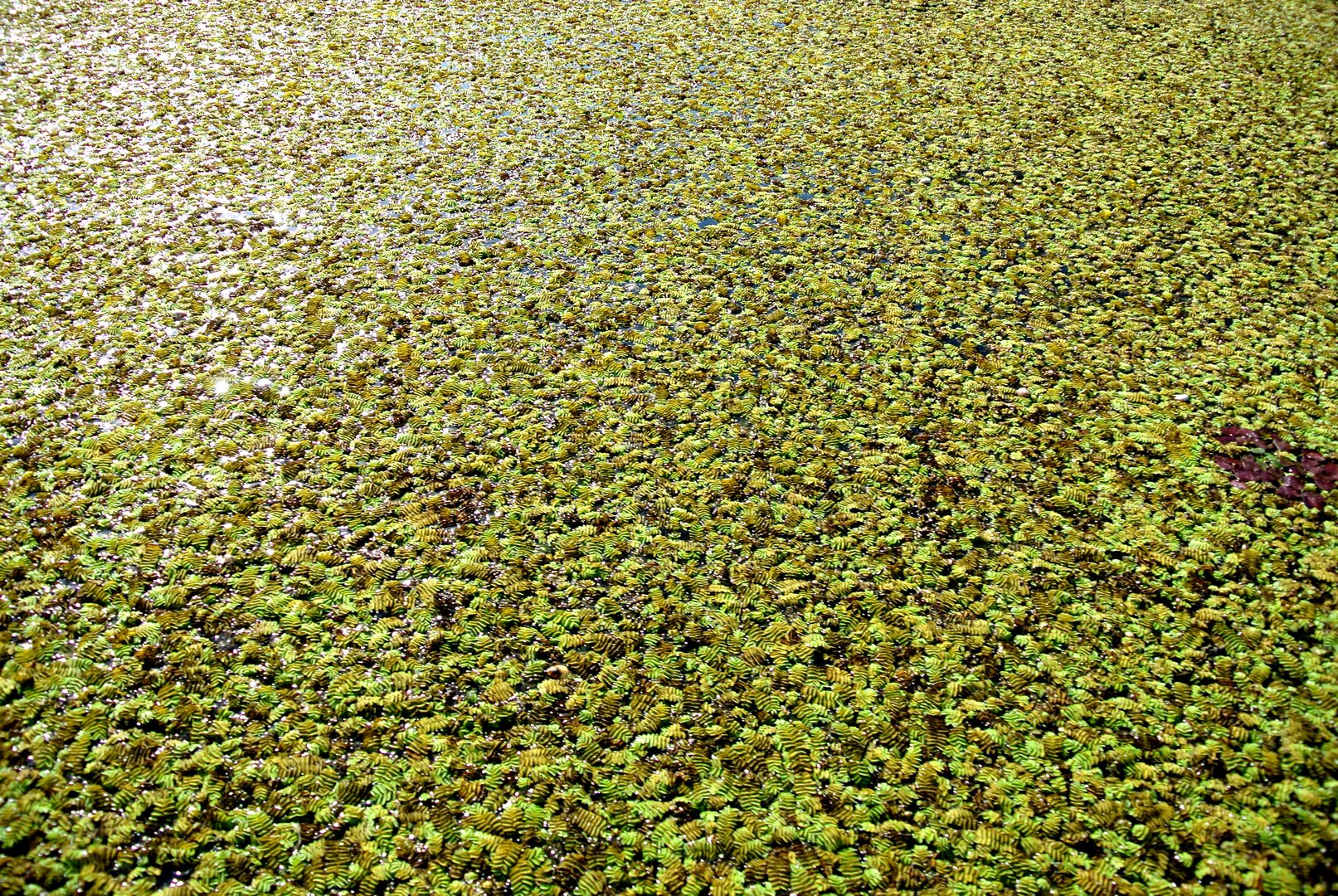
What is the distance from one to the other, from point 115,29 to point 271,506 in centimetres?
289

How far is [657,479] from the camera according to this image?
6.48ft

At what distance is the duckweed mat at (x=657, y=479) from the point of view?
1.42 m

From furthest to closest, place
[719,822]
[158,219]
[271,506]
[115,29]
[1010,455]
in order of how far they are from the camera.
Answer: [115,29] → [158,219] → [1010,455] → [271,506] → [719,822]

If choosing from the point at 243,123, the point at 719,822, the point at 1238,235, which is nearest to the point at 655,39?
the point at 243,123

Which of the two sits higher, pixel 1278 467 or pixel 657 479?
pixel 1278 467

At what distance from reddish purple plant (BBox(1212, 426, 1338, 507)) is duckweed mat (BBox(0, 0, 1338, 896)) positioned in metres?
0.02

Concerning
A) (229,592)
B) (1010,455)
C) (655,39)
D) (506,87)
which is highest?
(655,39)

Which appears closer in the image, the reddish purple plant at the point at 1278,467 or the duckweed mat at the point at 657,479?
the duckweed mat at the point at 657,479

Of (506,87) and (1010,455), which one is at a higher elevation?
(506,87)

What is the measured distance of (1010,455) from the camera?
80.8 inches

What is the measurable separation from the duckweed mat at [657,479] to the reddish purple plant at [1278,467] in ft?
0.06

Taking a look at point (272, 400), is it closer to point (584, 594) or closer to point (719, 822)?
point (584, 594)

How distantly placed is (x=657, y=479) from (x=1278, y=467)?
1.49 metres

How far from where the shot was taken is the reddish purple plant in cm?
198
